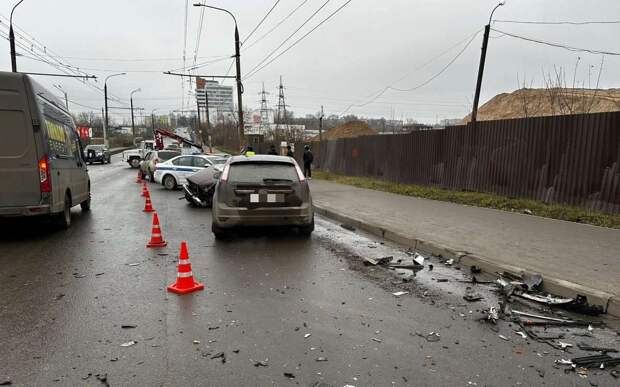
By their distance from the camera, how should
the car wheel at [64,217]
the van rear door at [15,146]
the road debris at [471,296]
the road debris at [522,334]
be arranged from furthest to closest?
the car wheel at [64,217] → the van rear door at [15,146] → the road debris at [471,296] → the road debris at [522,334]

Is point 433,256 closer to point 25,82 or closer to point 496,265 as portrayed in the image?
point 496,265

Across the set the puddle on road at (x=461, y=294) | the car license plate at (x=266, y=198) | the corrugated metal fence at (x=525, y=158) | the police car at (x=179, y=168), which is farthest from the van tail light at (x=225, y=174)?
the police car at (x=179, y=168)

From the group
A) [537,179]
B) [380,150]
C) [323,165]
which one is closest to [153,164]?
[323,165]

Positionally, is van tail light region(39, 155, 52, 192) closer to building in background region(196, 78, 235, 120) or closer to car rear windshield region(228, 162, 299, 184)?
car rear windshield region(228, 162, 299, 184)

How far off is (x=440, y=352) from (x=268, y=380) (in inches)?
58.1

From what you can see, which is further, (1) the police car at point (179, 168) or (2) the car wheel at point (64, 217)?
(1) the police car at point (179, 168)

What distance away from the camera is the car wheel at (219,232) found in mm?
7676

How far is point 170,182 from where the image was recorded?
1845 centimetres

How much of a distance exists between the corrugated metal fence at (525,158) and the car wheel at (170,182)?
9.46 metres

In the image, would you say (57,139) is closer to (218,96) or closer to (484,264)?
(484,264)

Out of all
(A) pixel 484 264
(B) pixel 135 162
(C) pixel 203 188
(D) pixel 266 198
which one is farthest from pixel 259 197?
(B) pixel 135 162

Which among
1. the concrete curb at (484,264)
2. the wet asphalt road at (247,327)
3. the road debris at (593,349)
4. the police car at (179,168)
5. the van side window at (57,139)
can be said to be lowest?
the wet asphalt road at (247,327)

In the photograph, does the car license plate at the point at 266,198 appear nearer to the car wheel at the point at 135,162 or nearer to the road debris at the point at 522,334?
the road debris at the point at 522,334

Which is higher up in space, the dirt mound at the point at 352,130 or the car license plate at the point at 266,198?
the dirt mound at the point at 352,130
